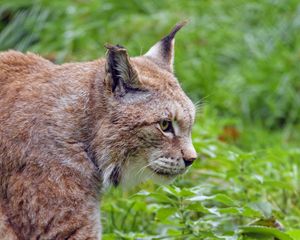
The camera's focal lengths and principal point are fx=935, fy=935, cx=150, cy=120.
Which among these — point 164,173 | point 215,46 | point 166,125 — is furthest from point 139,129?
point 215,46

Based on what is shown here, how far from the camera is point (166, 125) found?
15.6ft

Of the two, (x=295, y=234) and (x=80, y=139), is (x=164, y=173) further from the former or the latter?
(x=295, y=234)

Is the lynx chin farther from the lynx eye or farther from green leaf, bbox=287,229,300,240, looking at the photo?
green leaf, bbox=287,229,300,240

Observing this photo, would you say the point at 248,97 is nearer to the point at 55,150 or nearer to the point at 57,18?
the point at 57,18

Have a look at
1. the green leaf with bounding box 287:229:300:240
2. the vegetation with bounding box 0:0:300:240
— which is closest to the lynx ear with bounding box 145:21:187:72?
the green leaf with bounding box 287:229:300:240

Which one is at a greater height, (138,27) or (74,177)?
(74,177)

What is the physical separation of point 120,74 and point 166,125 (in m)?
0.35

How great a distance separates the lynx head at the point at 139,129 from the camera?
4691 millimetres

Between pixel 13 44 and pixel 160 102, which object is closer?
pixel 160 102

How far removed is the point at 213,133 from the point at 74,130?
248 centimetres

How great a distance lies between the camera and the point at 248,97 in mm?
8680

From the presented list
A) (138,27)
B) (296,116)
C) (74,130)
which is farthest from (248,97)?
(74,130)

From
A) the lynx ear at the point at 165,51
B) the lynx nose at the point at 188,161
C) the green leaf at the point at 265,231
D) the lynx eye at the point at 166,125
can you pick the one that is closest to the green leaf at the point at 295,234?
the green leaf at the point at 265,231

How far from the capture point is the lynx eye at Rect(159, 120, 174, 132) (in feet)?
15.5
